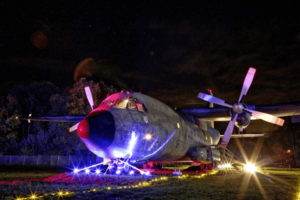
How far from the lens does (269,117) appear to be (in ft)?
51.4

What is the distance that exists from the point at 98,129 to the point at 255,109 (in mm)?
14126

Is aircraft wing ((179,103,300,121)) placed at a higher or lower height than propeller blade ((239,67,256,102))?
lower

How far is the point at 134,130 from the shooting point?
10.3 meters

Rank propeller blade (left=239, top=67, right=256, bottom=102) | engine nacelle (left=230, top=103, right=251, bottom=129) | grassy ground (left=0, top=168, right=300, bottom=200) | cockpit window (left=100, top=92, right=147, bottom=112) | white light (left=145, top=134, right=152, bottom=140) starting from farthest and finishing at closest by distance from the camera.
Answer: engine nacelle (left=230, top=103, right=251, bottom=129) → propeller blade (left=239, top=67, right=256, bottom=102) → cockpit window (left=100, top=92, right=147, bottom=112) → white light (left=145, top=134, right=152, bottom=140) → grassy ground (left=0, top=168, right=300, bottom=200)

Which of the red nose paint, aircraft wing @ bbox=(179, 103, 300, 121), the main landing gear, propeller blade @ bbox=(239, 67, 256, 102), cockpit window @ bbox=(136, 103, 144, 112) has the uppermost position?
propeller blade @ bbox=(239, 67, 256, 102)

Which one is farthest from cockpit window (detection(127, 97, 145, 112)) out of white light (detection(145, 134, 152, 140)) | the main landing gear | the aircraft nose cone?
the main landing gear

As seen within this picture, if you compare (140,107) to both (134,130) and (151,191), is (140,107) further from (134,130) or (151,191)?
(151,191)

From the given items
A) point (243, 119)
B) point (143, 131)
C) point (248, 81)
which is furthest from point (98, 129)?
point (248, 81)

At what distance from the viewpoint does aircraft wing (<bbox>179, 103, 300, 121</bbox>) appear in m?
17.7

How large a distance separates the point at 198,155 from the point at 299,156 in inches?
1381

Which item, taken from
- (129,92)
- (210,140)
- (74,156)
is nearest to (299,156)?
(210,140)

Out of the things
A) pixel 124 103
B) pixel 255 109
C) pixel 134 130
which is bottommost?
pixel 134 130

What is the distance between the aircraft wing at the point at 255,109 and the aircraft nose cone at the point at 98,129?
1139 cm

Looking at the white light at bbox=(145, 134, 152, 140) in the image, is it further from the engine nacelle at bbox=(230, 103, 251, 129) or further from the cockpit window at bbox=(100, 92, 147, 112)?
the engine nacelle at bbox=(230, 103, 251, 129)
